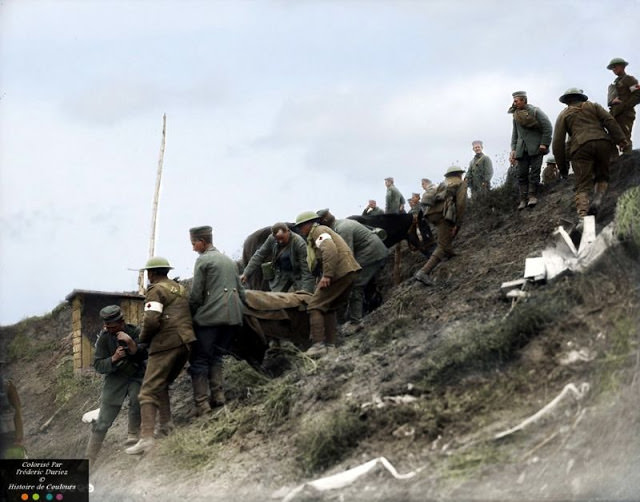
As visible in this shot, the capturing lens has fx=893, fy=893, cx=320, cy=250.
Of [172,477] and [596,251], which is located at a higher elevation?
[596,251]

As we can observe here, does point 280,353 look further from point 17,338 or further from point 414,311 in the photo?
point 17,338

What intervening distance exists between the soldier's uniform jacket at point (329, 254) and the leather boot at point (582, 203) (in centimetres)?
300

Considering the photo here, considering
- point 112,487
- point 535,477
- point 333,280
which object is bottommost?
point 112,487

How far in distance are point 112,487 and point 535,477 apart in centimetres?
482

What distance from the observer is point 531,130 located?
13242 millimetres

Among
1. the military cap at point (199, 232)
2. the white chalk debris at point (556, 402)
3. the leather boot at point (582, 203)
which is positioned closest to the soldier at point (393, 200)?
the leather boot at point (582, 203)

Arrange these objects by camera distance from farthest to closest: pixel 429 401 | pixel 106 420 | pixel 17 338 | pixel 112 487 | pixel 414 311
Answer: pixel 17 338 → pixel 414 311 → pixel 106 420 → pixel 112 487 → pixel 429 401

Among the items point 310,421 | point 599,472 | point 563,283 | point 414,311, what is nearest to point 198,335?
point 310,421

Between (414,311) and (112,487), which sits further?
(414,311)

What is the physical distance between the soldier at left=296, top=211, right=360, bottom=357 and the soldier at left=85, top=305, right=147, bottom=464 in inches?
78.0

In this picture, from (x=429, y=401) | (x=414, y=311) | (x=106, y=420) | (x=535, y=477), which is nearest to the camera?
(x=535, y=477)

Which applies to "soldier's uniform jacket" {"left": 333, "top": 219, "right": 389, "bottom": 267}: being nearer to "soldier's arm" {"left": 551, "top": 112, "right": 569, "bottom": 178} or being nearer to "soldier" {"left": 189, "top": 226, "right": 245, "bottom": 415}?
"soldier" {"left": 189, "top": 226, "right": 245, "bottom": 415}

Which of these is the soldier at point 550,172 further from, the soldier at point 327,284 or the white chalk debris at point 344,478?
the white chalk debris at point 344,478

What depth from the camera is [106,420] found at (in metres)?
10.1
